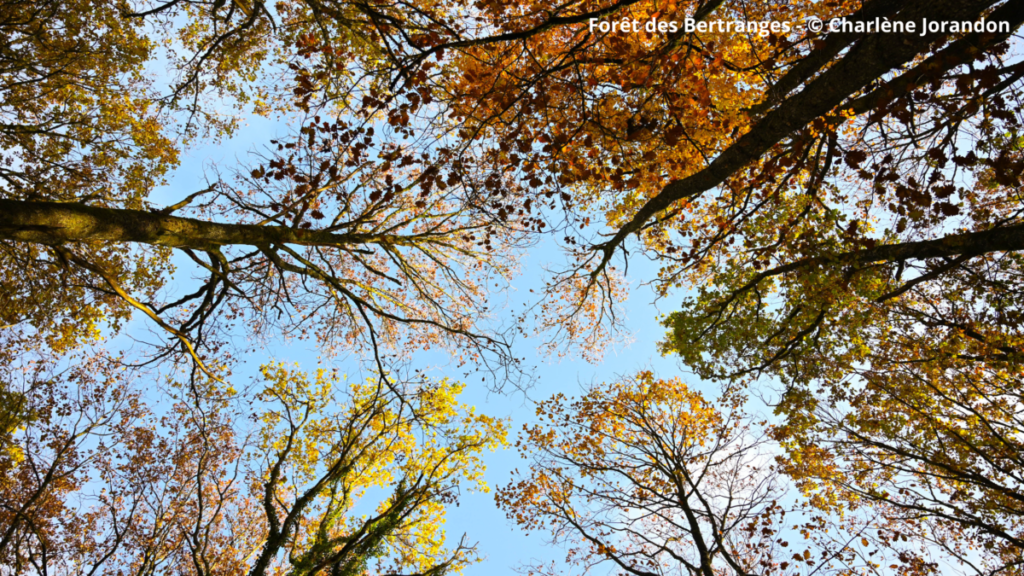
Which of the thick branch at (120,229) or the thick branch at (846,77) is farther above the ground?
the thick branch at (846,77)

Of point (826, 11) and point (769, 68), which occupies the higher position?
point (826, 11)

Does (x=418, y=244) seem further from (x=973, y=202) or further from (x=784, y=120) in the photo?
(x=973, y=202)

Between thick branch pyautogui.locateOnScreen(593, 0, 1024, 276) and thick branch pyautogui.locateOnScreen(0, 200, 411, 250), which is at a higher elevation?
thick branch pyautogui.locateOnScreen(593, 0, 1024, 276)

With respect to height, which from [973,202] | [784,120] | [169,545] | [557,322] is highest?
[973,202]

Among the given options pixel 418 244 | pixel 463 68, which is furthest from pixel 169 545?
pixel 463 68

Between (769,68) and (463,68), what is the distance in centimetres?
435

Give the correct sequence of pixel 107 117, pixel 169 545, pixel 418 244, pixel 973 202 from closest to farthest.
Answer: pixel 973 202
pixel 107 117
pixel 418 244
pixel 169 545

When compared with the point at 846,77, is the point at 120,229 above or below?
below

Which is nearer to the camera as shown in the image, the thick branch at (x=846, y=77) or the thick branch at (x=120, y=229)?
the thick branch at (x=846, y=77)

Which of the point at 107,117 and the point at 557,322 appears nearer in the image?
the point at 107,117

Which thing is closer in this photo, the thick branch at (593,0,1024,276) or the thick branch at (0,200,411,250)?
the thick branch at (593,0,1024,276)

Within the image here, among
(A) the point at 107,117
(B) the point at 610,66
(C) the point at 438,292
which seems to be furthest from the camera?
(C) the point at 438,292

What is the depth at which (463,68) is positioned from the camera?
547 cm

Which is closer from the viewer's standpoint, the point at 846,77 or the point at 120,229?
the point at 846,77
